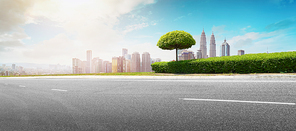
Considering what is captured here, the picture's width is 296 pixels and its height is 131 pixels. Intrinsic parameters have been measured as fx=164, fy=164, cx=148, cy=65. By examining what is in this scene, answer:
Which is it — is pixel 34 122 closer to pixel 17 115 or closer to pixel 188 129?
pixel 17 115

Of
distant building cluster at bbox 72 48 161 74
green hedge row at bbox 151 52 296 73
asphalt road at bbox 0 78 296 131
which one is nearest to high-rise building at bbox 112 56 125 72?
distant building cluster at bbox 72 48 161 74

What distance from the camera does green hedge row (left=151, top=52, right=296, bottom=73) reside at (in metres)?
11.1

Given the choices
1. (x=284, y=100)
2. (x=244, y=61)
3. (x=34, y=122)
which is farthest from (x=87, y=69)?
(x=284, y=100)

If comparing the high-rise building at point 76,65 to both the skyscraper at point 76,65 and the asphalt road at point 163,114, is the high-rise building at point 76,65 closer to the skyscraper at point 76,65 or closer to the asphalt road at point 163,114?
the skyscraper at point 76,65

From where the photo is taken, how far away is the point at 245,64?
12.2m

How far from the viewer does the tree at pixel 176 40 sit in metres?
17.4

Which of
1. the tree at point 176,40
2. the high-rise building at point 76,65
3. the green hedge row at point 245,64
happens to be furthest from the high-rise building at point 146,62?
the green hedge row at point 245,64

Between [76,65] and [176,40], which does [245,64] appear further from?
[76,65]

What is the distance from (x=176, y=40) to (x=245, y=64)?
7.12 meters

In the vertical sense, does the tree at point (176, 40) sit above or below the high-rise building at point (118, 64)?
above

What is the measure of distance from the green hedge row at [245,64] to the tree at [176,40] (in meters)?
2.78

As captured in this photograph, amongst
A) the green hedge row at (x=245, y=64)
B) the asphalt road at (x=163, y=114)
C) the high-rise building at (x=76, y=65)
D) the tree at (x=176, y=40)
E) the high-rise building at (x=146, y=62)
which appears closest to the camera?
the asphalt road at (x=163, y=114)

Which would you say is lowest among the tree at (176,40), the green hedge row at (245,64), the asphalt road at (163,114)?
the asphalt road at (163,114)

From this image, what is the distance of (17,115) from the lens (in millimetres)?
4617
